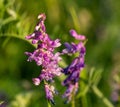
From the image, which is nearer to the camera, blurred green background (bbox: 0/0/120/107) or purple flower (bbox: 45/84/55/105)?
purple flower (bbox: 45/84/55/105)

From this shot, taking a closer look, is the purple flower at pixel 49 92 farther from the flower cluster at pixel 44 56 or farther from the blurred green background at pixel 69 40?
the blurred green background at pixel 69 40

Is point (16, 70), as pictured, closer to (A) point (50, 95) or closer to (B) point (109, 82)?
(B) point (109, 82)

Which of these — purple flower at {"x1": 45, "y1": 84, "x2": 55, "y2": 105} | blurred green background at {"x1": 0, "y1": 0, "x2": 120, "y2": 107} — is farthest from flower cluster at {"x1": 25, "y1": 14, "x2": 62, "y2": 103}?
blurred green background at {"x1": 0, "y1": 0, "x2": 120, "y2": 107}

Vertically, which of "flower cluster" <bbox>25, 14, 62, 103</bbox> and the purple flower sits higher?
"flower cluster" <bbox>25, 14, 62, 103</bbox>

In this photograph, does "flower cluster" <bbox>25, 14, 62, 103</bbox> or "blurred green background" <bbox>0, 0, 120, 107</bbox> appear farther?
"blurred green background" <bbox>0, 0, 120, 107</bbox>

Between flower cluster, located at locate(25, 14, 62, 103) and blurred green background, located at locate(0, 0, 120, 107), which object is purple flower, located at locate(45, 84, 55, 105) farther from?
blurred green background, located at locate(0, 0, 120, 107)

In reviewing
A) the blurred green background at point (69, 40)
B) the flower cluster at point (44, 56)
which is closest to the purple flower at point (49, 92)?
the flower cluster at point (44, 56)

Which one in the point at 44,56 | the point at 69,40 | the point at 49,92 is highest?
the point at 69,40

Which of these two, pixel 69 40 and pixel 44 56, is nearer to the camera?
pixel 44 56

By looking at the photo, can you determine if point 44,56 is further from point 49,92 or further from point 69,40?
point 69,40

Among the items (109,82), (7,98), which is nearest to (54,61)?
(7,98)

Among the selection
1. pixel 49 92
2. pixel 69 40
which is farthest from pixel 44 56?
pixel 69 40
